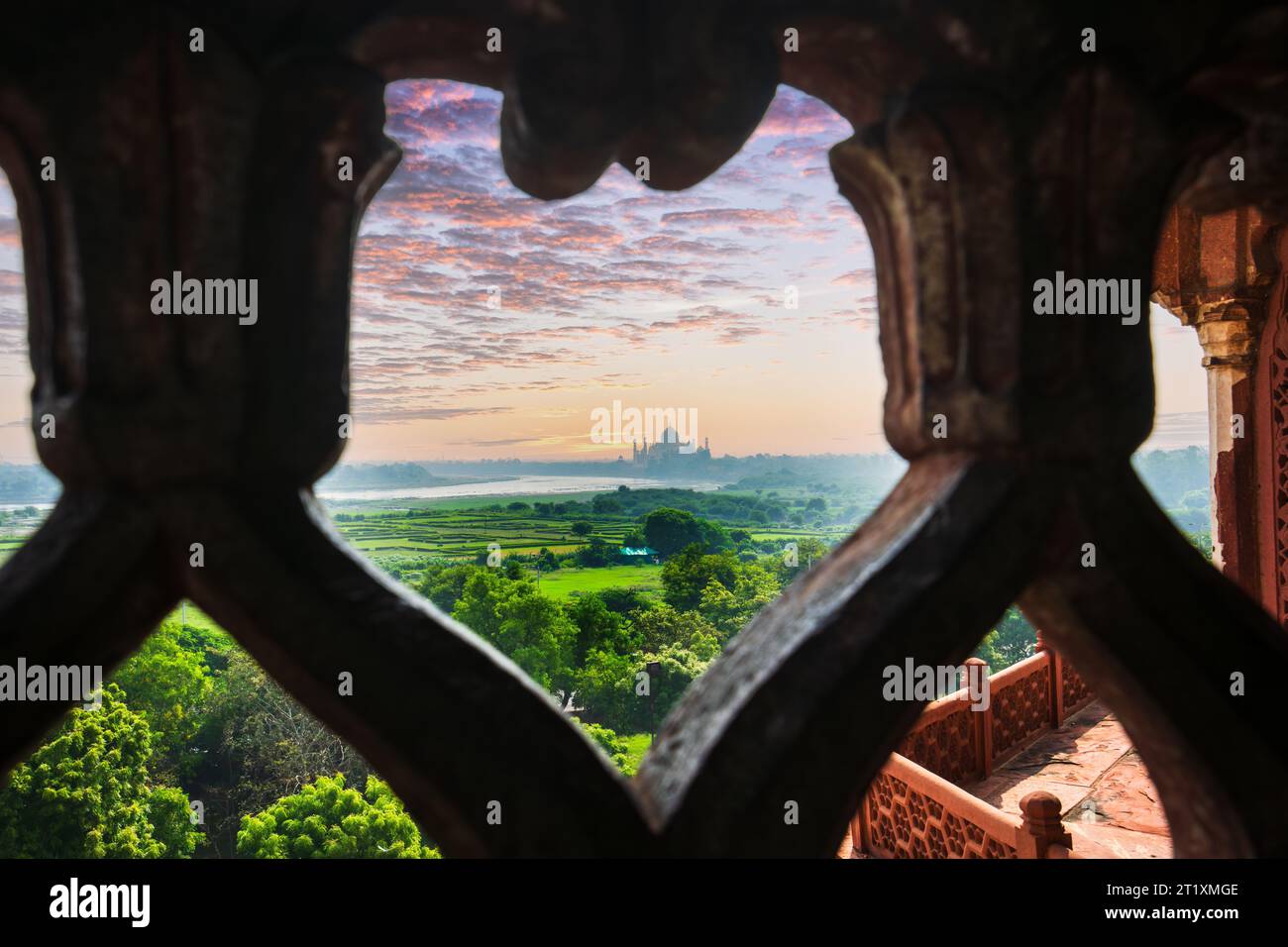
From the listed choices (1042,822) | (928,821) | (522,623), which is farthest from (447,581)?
(1042,822)

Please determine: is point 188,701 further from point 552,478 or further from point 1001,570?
point 1001,570

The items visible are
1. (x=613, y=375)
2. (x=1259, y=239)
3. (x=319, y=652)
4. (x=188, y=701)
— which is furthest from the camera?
(x=613, y=375)

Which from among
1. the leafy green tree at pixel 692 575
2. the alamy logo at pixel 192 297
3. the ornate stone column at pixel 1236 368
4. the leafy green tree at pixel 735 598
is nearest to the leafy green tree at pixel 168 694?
the leafy green tree at pixel 692 575

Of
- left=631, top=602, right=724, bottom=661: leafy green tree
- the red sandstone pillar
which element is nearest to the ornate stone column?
the red sandstone pillar

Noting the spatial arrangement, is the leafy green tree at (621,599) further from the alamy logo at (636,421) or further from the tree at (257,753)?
the tree at (257,753)

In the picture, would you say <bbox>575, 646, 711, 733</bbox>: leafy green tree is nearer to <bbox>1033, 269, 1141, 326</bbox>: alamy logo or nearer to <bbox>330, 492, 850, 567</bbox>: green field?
<bbox>330, 492, 850, 567</bbox>: green field

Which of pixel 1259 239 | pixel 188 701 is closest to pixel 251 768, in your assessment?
pixel 188 701

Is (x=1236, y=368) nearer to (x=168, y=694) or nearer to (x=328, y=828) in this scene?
(x=328, y=828)

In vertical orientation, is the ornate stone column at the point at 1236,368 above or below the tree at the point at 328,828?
above
